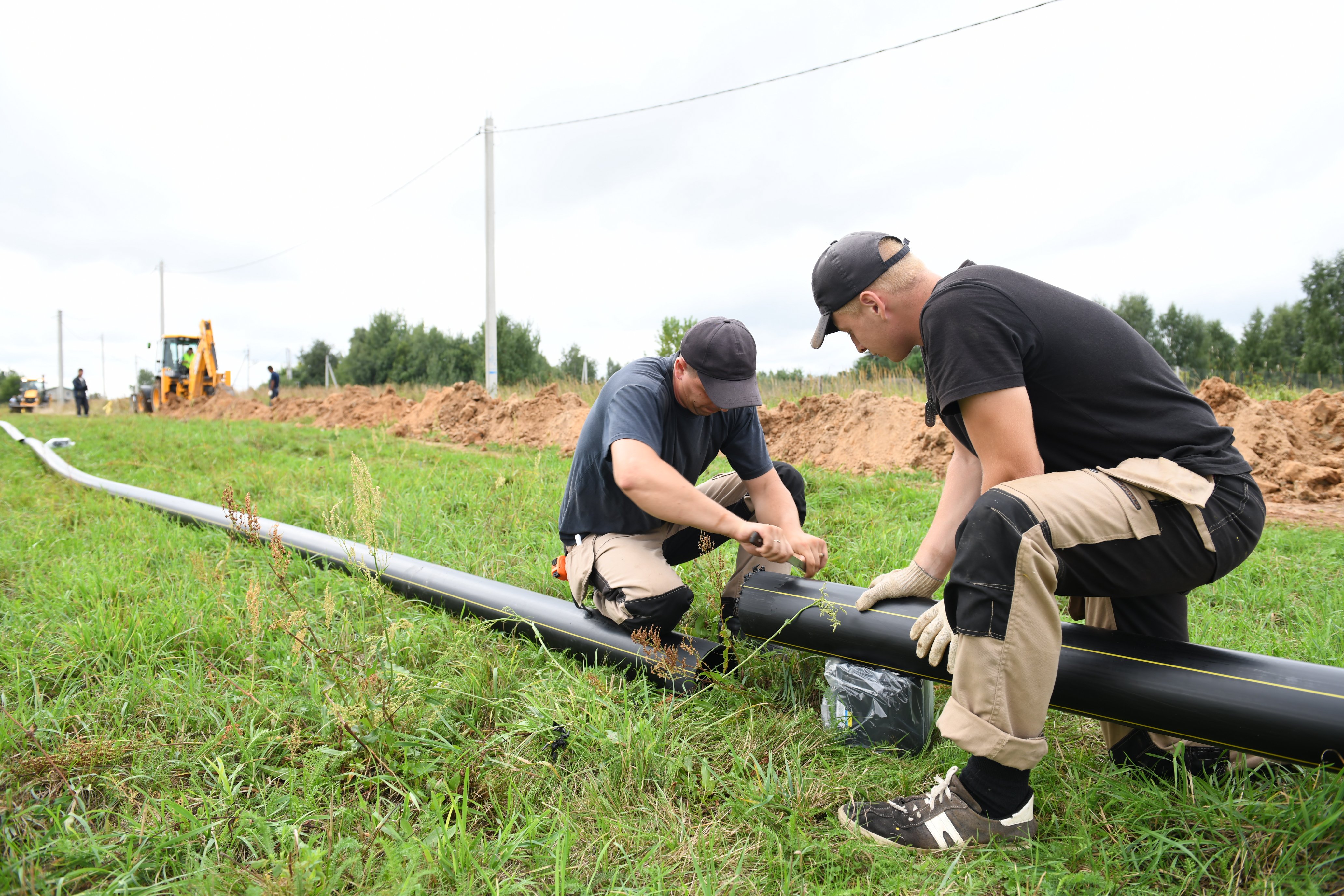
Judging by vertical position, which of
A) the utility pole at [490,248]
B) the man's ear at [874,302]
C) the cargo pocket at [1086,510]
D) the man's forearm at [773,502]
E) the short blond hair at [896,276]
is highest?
the utility pole at [490,248]

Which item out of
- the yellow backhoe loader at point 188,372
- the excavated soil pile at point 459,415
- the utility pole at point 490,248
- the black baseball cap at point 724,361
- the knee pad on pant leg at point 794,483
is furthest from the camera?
the yellow backhoe loader at point 188,372

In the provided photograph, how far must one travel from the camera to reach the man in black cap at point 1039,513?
1549 millimetres

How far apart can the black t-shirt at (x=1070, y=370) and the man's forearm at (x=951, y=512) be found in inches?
17.6

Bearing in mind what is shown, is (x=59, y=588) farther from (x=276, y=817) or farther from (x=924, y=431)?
(x=924, y=431)

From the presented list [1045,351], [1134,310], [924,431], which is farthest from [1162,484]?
[1134,310]

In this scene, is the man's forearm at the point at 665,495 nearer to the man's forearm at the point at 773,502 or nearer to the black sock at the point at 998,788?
the man's forearm at the point at 773,502

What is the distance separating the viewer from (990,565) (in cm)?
154

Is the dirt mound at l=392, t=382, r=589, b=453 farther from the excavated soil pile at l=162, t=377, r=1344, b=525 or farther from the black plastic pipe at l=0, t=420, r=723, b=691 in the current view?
the black plastic pipe at l=0, t=420, r=723, b=691

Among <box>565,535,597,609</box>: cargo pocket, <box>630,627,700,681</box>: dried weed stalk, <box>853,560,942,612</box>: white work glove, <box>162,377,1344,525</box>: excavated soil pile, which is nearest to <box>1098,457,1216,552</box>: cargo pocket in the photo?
<box>853,560,942,612</box>: white work glove

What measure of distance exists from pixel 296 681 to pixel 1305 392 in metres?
11.3

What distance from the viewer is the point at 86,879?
1.50 meters

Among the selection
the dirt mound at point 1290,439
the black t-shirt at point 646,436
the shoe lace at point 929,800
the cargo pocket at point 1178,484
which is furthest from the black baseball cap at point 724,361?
the dirt mound at point 1290,439

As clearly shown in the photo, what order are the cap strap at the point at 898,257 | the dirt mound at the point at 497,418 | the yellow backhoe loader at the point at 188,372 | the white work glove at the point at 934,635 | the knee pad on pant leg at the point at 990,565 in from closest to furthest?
the knee pad on pant leg at the point at 990,565
the white work glove at the point at 934,635
the cap strap at the point at 898,257
the dirt mound at the point at 497,418
the yellow backhoe loader at the point at 188,372

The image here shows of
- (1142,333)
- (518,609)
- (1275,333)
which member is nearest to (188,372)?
(518,609)
